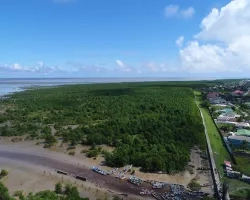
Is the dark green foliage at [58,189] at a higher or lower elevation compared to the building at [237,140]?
lower

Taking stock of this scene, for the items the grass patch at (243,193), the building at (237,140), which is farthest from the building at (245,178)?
the building at (237,140)

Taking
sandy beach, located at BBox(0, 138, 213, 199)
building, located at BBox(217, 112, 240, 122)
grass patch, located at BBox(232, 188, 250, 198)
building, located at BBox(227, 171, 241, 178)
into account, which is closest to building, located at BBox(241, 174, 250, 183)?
building, located at BBox(227, 171, 241, 178)

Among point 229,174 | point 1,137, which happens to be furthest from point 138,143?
point 1,137

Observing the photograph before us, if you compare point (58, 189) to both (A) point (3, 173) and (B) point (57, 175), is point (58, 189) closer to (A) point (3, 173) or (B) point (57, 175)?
(B) point (57, 175)

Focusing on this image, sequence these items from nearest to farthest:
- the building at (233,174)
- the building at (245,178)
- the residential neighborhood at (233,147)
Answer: the building at (245,178)
the building at (233,174)
the residential neighborhood at (233,147)

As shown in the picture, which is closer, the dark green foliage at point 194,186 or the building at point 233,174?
the dark green foliage at point 194,186

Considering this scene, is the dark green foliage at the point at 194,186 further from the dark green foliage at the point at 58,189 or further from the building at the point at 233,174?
the dark green foliage at the point at 58,189

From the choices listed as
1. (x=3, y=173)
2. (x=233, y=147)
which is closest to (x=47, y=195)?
(x=3, y=173)

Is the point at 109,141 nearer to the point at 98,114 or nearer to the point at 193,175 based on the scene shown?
the point at 193,175
